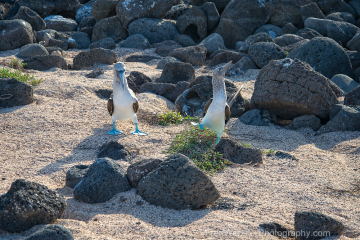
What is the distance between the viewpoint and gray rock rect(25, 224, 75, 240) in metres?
2.78

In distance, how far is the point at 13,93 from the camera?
6.32 meters

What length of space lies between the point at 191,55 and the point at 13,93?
537cm

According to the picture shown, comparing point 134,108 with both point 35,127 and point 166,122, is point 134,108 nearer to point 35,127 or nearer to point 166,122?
point 166,122

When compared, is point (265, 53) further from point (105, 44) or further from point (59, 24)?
point (59, 24)

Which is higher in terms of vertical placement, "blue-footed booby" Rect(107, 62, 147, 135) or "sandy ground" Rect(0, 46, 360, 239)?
"blue-footed booby" Rect(107, 62, 147, 135)

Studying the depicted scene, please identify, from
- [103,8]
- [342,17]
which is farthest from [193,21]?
[342,17]

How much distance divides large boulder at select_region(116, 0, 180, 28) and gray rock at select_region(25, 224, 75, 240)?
1147 centimetres

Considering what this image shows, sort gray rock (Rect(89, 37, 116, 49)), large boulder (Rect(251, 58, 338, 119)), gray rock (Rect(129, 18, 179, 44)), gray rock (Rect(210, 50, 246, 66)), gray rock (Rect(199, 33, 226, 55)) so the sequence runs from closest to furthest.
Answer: large boulder (Rect(251, 58, 338, 119)) → gray rock (Rect(210, 50, 246, 66)) → gray rock (Rect(199, 33, 226, 55)) → gray rock (Rect(89, 37, 116, 49)) → gray rock (Rect(129, 18, 179, 44))

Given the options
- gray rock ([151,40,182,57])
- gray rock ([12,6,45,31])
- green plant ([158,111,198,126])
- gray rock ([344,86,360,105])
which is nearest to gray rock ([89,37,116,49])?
gray rock ([151,40,182,57])

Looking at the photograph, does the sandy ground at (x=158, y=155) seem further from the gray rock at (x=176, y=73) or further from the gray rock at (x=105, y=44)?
the gray rock at (x=105, y=44)

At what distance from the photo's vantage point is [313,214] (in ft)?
10.5

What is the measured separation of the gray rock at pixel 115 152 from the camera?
4.75 m

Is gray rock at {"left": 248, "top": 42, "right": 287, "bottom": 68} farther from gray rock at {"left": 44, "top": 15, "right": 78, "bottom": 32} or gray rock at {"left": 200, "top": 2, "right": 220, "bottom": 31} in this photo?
gray rock at {"left": 44, "top": 15, "right": 78, "bottom": 32}

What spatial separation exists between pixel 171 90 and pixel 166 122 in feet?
4.95
